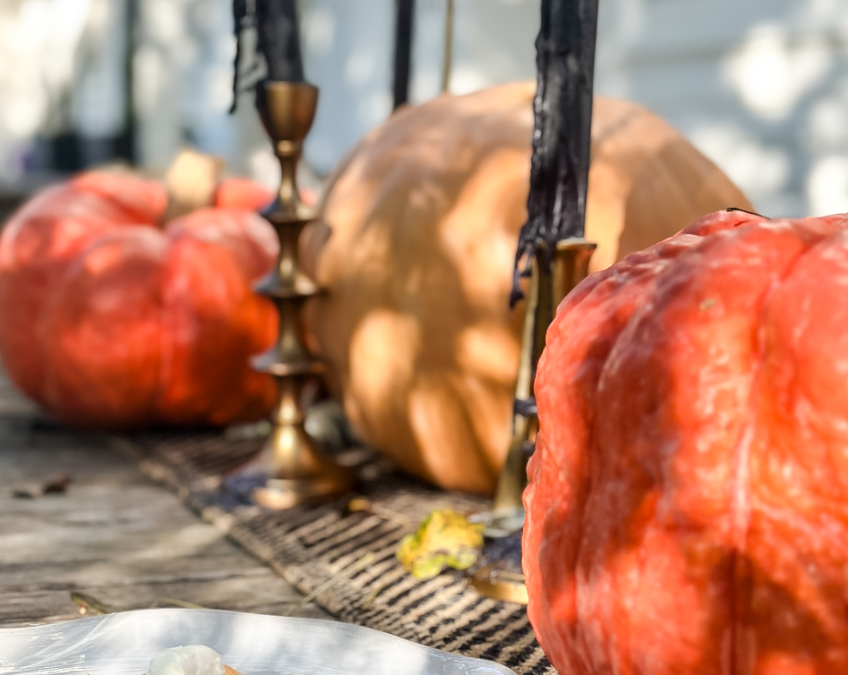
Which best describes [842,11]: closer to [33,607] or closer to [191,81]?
[33,607]

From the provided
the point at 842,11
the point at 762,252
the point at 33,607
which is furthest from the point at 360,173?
the point at 842,11

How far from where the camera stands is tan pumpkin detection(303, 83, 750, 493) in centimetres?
128

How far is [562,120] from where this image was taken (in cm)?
97

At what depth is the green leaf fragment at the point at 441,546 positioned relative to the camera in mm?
1130

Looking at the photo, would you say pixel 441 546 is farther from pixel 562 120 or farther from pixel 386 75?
pixel 386 75

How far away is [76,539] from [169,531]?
0.11 meters

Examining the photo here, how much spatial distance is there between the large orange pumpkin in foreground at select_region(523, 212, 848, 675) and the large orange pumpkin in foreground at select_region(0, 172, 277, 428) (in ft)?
4.15

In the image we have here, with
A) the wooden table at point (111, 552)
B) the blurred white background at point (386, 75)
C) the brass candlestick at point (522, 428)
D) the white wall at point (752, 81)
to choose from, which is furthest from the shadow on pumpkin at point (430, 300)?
the white wall at point (752, 81)

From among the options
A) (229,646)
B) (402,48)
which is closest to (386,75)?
(402,48)

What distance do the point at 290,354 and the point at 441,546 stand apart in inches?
17.3

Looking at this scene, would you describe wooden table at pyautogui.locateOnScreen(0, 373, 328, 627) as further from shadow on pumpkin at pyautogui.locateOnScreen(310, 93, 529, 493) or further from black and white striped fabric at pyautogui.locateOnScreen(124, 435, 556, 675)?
shadow on pumpkin at pyautogui.locateOnScreen(310, 93, 529, 493)

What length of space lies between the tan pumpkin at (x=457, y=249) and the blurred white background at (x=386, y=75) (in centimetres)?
94

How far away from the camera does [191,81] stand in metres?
5.47

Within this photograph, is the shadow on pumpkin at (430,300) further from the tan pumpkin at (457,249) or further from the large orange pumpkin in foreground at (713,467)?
the large orange pumpkin in foreground at (713,467)
